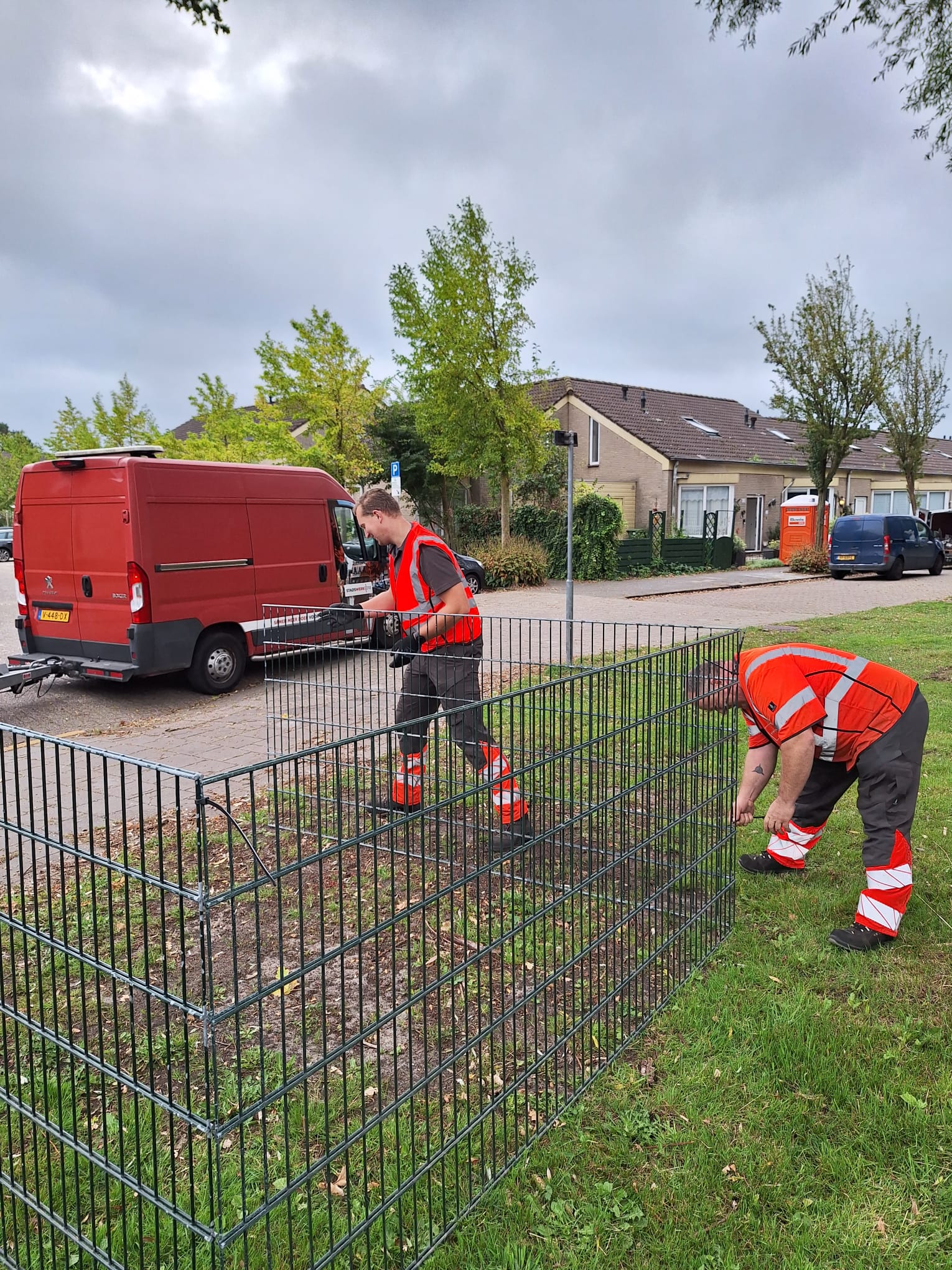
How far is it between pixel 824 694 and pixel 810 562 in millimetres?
22680

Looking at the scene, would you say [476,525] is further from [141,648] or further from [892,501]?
[892,501]

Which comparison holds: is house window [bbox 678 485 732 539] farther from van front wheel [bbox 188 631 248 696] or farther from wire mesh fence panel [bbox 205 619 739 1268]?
wire mesh fence panel [bbox 205 619 739 1268]

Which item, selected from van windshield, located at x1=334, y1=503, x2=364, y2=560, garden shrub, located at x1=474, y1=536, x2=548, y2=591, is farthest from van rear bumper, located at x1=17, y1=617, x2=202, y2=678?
garden shrub, located at x1=474, y1=536, x2=548, y2=591

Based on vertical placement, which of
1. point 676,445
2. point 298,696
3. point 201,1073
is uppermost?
point 676,445

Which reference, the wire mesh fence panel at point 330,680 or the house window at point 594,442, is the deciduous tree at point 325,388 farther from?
the wire mesh fence panel at point 330,680

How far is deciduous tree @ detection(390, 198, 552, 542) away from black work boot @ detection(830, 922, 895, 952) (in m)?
17.6

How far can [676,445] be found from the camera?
103ft

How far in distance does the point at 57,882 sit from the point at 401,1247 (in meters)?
2.78

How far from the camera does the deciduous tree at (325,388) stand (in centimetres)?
2441

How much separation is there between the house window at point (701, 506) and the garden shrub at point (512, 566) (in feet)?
38.5

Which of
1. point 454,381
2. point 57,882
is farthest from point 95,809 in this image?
point 454,381

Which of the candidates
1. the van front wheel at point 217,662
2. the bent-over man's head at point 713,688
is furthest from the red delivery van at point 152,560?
the bent-over man's head at point 713,688

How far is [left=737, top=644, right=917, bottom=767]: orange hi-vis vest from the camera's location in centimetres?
336

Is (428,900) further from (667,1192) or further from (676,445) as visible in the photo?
(676,445)
